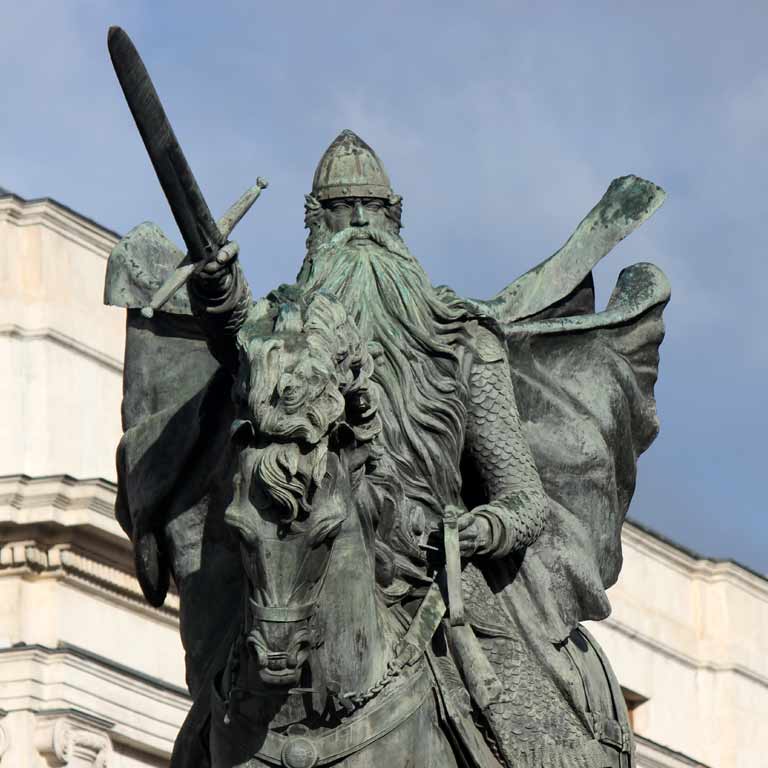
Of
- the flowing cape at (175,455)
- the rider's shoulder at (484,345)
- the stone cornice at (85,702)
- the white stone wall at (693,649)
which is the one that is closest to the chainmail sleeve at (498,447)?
the rider's shoulder at (484,345)

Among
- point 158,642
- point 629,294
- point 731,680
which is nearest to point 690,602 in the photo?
point 731,680

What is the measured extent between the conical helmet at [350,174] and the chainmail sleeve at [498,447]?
0.77 meters

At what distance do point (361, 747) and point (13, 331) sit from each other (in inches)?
1248

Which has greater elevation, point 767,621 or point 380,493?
point 767,621

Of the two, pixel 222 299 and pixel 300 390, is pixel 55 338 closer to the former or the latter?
pixel 222 299

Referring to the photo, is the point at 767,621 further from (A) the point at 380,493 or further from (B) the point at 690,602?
(A) the point at 380,493

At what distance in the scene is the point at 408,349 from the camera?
1327cm

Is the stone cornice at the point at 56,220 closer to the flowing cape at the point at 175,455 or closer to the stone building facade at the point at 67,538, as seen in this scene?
the stone building facade at the point at 67,538

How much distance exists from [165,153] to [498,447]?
7.36 ft

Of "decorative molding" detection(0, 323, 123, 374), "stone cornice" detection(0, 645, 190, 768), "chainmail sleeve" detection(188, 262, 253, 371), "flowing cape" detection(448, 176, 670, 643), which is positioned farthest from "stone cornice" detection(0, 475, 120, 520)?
"chainmail sleeve" detection(188, 262, 253, 371)

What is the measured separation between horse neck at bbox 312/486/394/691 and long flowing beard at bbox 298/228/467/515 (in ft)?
3.74

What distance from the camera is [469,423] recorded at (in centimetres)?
1345

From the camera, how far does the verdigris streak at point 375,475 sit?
37.7 ft

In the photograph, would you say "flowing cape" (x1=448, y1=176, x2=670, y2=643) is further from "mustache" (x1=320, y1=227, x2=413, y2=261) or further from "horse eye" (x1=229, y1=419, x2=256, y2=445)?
"horse eye" (x1=229, y1=419, x2=256, y2=445)
